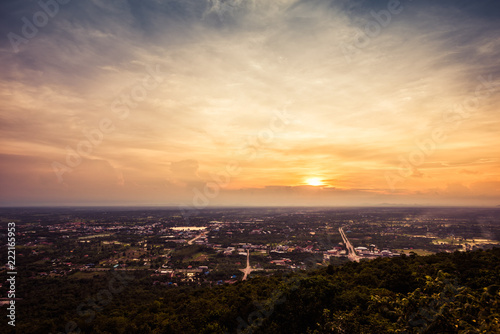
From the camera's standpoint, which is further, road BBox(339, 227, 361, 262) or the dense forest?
road BBox(339, 227, 361, 262)

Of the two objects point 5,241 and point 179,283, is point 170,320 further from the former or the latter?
point 5,241

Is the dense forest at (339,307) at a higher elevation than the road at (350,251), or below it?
higher

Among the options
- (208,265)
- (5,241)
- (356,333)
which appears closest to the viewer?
(356,333)

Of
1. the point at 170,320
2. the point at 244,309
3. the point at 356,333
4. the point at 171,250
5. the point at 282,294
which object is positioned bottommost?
the point at 171,250

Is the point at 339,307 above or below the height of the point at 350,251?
above

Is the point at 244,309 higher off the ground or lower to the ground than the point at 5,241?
higher

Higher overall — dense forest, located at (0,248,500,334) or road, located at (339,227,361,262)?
dense forest, located at (0,248,500,334)

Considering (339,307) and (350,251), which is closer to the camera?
(339,307)

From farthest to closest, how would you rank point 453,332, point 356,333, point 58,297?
point 58,297, point 356,333, point 453,332

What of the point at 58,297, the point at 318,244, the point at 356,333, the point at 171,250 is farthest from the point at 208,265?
the point at 356,333

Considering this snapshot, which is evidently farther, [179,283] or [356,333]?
[179,283]

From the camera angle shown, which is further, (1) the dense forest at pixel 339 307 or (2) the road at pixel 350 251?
(2) the road at pixel 350 251
